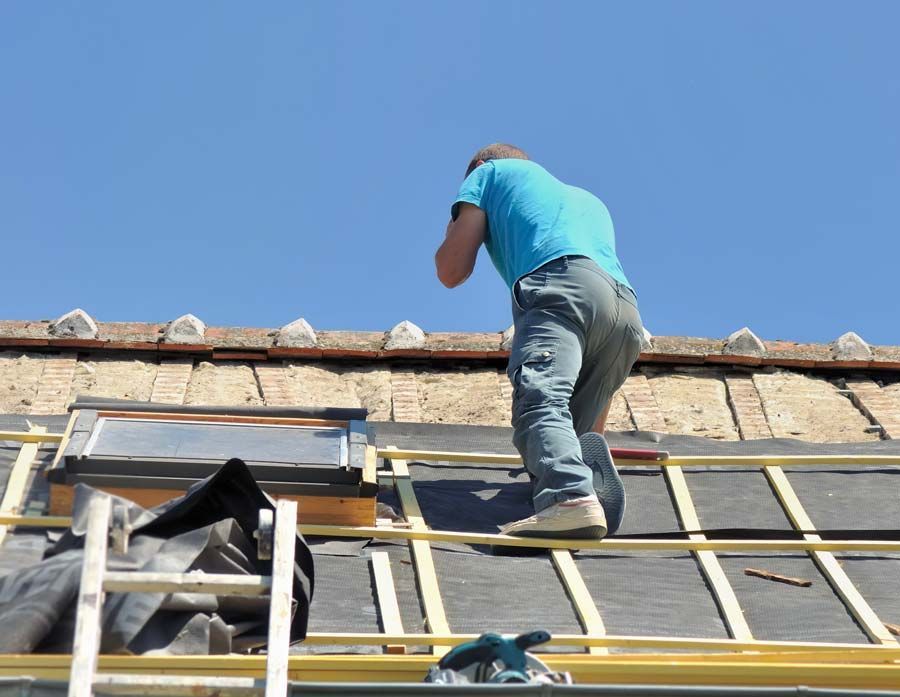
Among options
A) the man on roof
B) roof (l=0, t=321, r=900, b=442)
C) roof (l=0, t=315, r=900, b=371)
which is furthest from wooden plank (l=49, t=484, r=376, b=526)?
roof (l=0, t=315, r=900, b=371)

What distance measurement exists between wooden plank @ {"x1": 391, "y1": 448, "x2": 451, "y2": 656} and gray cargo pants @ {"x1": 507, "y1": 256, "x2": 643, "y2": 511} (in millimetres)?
444

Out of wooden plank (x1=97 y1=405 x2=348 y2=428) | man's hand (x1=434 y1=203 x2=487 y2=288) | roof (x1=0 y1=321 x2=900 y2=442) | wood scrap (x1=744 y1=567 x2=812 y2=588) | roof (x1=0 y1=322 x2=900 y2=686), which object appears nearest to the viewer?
roof (x1=0 y1=322 x2=900 y2=686)

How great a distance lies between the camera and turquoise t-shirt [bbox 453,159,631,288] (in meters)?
5.55

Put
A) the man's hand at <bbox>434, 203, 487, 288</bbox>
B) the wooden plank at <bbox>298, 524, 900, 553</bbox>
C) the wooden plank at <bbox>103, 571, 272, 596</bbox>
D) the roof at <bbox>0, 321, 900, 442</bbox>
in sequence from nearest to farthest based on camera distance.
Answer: the wooden plank at <bbox>103, 571, 272, 596</bbox>, the wooden plank at <bbox>298, 524, 900, 553</bbox>, the man's hand at <bbox>434, 203, 487, 288</bbox>, the roof at <bbox>0, 321, 900, 442</bbox>

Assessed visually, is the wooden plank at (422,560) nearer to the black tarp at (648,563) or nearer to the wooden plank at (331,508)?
the black tarp at (648,563)

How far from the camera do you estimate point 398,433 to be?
6.39 m

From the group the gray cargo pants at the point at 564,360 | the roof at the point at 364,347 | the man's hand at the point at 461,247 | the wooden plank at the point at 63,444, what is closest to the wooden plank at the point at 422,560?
the gray cargo pants at the point at 564,360

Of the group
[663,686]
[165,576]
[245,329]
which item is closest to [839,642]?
[663,686]

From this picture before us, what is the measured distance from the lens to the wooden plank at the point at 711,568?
429 centimetres

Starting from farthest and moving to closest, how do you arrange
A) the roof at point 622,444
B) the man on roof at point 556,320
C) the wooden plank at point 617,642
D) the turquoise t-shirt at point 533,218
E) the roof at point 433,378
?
1. the roof at point 433,378
2. the turquoise t-shirt at point 533,218
3. the man on roof at point 556,320
4. the roof at point 622,444
5. the wooden plank at point 617,642

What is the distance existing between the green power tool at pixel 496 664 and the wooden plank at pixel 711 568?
1112 mm

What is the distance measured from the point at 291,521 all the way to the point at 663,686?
942mm

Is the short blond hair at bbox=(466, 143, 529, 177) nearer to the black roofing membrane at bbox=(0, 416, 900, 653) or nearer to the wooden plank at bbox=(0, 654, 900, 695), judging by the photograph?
the black roofing membrane at bbox=(0, 416, 900, 653)

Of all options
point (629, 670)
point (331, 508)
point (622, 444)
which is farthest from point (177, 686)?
point (622, 444)
